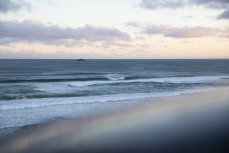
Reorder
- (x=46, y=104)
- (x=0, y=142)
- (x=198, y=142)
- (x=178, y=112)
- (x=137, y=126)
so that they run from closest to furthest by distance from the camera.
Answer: (x=198, y=142)
(x=0, y=142)
(x=137, y=126)
(x=178, y=112)
(x=46, y=104)

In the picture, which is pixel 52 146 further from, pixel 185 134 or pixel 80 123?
pixel 185 134

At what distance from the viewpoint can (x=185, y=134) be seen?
12.4m

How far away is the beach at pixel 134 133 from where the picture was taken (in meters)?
11.0

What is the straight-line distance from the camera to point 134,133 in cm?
1293

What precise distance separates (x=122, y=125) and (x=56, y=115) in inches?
203

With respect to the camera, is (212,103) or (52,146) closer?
(52,146)

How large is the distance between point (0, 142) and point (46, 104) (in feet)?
31.9

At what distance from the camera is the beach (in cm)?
1095

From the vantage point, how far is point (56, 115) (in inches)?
694

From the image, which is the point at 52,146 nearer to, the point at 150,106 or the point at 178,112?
the point at 178,112

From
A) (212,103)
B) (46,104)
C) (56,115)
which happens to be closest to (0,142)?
(56,115)

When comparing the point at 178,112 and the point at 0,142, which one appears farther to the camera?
the point at 178,112

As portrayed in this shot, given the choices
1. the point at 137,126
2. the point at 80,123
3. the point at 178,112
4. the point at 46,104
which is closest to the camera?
the point at 137,126

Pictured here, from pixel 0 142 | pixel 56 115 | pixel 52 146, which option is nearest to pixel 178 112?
pixel 56 115
